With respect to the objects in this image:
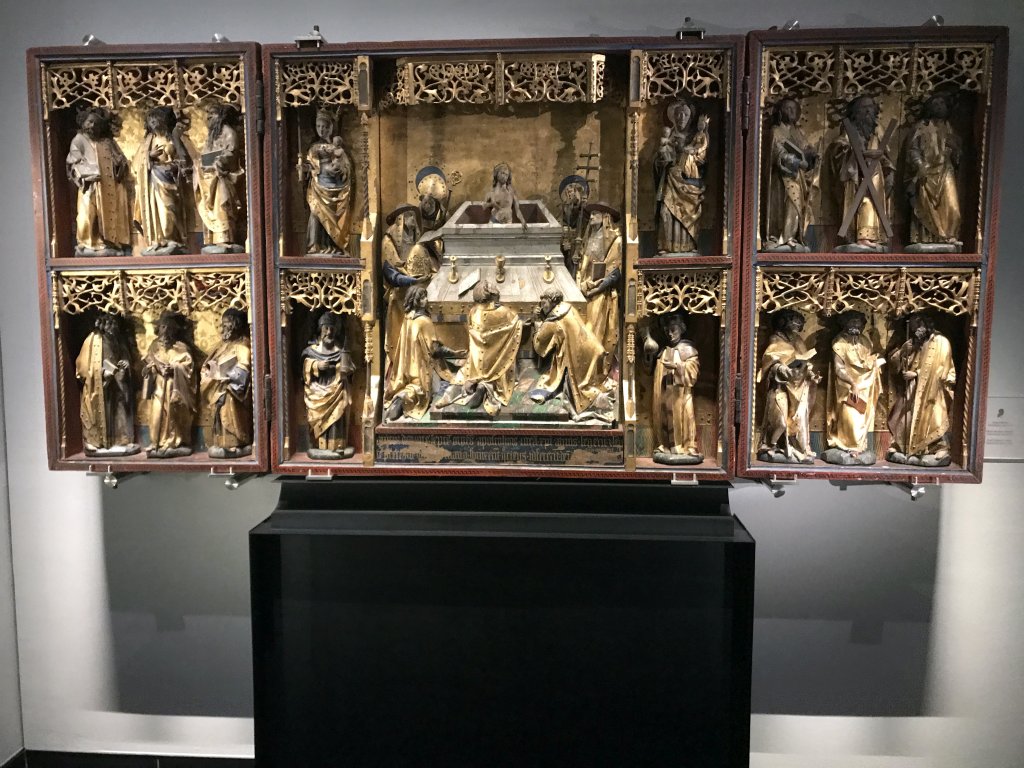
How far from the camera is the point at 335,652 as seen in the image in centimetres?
354

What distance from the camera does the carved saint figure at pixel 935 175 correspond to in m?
3.41

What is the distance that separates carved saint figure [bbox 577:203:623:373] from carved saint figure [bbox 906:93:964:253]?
157 centimetres

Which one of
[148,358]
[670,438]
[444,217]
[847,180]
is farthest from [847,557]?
[148,358]

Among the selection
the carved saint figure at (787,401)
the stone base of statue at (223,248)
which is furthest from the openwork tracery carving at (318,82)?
the carved saint figure at (787,401)

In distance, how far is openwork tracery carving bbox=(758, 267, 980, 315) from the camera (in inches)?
133

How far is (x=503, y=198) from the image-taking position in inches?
143

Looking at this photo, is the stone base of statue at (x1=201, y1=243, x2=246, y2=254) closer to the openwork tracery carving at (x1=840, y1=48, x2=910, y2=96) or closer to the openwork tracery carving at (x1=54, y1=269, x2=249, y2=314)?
the openwork tracery carving at (x1=54, y1=269, x2=249, y2=314)

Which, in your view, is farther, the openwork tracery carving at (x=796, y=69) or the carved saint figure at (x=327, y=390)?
the carved saint figure at (x=327, y=390)

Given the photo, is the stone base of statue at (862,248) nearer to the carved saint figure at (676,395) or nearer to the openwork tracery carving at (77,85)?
the carved saint figure at (676,395)

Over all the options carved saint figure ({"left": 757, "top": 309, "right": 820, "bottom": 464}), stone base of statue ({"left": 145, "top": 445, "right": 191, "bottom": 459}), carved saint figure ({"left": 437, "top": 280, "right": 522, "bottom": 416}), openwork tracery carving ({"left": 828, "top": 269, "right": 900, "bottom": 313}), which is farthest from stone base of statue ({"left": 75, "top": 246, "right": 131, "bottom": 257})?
openwork tracery carving ({"left": 828, "top": 269, "right": 900, "bottom": 313})

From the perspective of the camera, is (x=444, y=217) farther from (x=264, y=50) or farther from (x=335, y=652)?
(x=335, y=652)

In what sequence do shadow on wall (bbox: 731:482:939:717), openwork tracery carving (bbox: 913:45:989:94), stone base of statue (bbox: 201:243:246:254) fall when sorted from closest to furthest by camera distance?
1. openwork tracery carving (bbox: 913:45:989:94)
2. stone base of statue (bbox: 201:243:246:254)
3. shadow on wall (bbox: 731:482:939:717)

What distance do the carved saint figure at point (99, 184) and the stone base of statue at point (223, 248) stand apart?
584 millimetres

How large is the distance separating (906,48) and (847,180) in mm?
691
